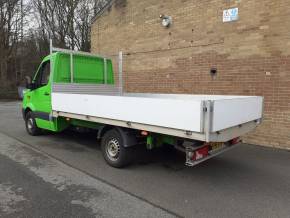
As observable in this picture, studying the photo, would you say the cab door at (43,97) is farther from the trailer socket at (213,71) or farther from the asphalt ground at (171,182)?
the trailer socket at (213,71)

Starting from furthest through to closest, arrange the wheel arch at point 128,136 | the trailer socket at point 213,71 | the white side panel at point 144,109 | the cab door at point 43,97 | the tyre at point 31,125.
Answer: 1. the tyre at point 31,125
2. the trailer socket at point 213,71
3. the cab door at point 43,97
4. the wheel arch at point 128,136
5. the white side panel at point 144,109

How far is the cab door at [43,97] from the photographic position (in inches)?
286

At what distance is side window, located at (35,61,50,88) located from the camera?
7.49 m

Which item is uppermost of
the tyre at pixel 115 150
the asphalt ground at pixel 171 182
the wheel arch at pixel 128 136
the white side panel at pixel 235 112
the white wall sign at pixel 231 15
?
the white wall sign at pixel 231 15

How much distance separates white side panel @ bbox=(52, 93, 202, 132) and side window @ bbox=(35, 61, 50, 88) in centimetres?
154

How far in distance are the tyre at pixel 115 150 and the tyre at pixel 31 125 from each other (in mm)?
3505

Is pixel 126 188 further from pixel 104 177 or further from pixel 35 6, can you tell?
pixel 35 6

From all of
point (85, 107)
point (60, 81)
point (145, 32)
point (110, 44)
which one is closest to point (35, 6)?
point (110, 44)

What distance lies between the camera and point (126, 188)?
14.9 ft

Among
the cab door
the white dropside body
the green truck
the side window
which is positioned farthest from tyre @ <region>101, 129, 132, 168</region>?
the side window

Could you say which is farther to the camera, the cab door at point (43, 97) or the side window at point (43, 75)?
the side window at point (43, 75)

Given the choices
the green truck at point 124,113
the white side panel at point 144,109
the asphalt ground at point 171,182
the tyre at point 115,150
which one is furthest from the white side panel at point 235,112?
the tyre at point 115,150

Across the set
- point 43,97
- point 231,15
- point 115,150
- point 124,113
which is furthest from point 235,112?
point 43,97

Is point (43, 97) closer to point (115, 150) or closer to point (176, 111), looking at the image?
point (115, 150)
